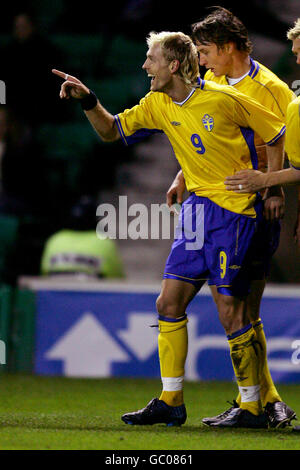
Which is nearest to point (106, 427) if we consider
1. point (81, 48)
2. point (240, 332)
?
point (240, 332)

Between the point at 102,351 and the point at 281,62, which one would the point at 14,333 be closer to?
the point at 102,351

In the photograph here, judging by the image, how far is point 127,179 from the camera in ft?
35.3

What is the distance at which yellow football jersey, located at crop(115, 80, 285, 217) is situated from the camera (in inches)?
183

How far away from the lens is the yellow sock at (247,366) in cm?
472

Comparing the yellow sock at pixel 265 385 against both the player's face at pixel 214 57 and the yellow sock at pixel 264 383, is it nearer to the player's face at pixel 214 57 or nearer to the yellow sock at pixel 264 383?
the yellow sock at pixel 264 383

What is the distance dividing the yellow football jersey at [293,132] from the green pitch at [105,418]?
4.22 ft

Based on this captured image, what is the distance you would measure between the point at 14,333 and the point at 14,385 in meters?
0.99

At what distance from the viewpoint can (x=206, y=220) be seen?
4.78 metres

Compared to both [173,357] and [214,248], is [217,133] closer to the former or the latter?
[214,248]

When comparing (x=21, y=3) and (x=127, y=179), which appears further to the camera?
(x=21, y=3)

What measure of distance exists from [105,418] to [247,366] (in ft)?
2.82

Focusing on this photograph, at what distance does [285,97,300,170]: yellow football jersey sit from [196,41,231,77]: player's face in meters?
0.62

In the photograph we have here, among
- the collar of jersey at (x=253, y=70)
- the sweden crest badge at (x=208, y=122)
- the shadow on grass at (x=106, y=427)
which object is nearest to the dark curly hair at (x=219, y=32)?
the collar of jersey at (x=253, y=70)
